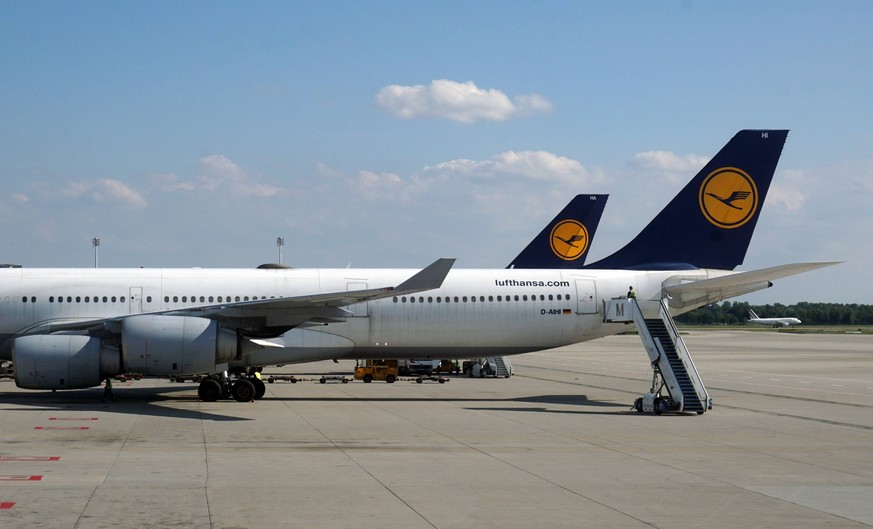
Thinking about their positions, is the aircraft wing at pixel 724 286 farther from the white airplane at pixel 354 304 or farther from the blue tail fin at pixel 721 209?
the blue tail fin at pixel 721 209

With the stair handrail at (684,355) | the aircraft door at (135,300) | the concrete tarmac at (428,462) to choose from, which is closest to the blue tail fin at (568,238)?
the concrete tarmac at (428,462)

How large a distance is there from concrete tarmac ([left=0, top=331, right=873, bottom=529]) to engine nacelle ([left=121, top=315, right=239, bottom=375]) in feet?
3.59

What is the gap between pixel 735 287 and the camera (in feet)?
89.4

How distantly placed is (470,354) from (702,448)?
38.8ft

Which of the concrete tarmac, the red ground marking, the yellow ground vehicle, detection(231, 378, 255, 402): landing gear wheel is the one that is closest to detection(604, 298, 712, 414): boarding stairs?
the concrete tarmac

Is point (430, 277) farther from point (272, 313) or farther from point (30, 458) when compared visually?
point (30, 458)

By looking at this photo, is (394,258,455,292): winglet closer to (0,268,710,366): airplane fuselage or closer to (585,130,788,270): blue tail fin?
(0,268,710,366): airplane fuselage

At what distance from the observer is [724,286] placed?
2703 centimetres

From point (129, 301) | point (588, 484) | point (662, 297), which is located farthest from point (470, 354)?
point (588, 484)

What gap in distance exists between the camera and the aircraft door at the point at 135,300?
27.2 m

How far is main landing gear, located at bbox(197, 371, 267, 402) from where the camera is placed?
86.6ft

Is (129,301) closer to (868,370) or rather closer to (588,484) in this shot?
(588,484)

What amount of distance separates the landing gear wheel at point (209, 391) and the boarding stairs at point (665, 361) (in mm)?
11415

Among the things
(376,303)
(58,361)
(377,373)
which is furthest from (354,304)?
(377,373)
